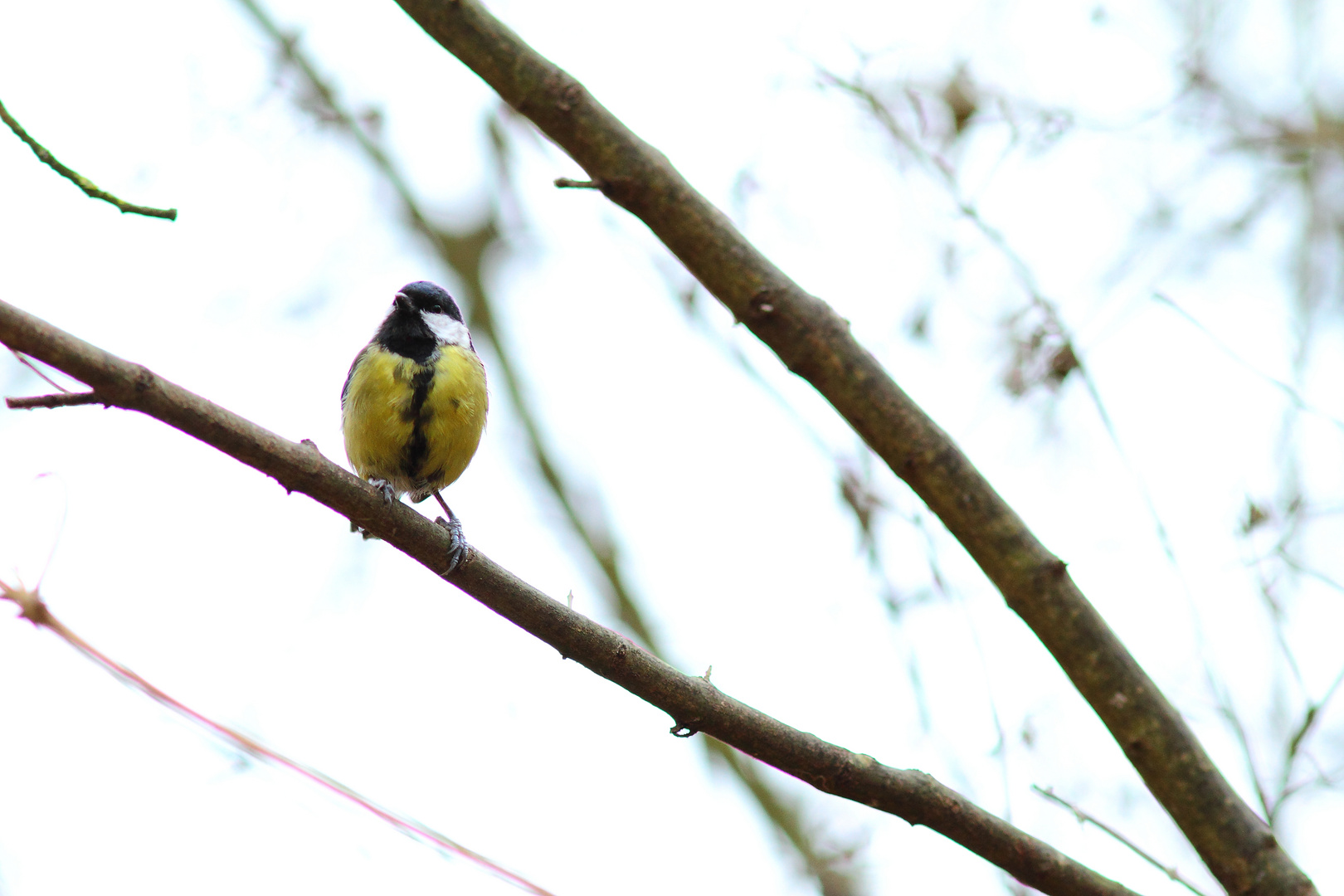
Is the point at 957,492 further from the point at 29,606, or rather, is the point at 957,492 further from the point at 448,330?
the point at 448,330

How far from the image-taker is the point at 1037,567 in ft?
7.64

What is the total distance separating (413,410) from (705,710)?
1.84 meters

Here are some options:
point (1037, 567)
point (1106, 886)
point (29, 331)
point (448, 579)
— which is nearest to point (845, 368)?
point (1037, 567)

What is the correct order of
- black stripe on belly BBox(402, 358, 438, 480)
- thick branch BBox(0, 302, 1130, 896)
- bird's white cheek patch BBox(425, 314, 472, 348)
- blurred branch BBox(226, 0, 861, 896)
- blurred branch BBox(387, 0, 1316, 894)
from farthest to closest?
blurred branch BBox(226, 0, 861, 896) < bird's white cheek patch BBox(425, 314, 472, 348) < black stripe on belly BBox(402, 358, 438, 480) < blurred branch BBox(387, 0, 1316, 894) < thick branch BBox(0, 302, 1130, 896)

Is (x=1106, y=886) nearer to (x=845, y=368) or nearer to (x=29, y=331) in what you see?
(x=845, y=368)

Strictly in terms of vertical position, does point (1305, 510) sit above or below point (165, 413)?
above

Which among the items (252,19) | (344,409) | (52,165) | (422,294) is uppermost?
(252,19)

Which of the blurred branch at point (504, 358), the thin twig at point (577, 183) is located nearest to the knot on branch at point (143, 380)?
the thin twig at point (577, 183)

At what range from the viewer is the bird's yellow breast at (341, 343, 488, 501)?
3629mm

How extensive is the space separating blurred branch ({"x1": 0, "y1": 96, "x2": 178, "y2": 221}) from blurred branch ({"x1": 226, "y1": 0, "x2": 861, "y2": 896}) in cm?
445

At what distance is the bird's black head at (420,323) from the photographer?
3801mm

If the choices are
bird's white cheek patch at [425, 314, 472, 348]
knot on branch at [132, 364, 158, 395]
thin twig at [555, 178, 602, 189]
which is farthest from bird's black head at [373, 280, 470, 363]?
knot on branch at [132, 364, 158, 395]

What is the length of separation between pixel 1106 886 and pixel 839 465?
1.81 m

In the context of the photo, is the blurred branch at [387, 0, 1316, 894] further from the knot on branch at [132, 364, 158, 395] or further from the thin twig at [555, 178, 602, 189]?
the knot on branch at [132, 364, 158, 395]
